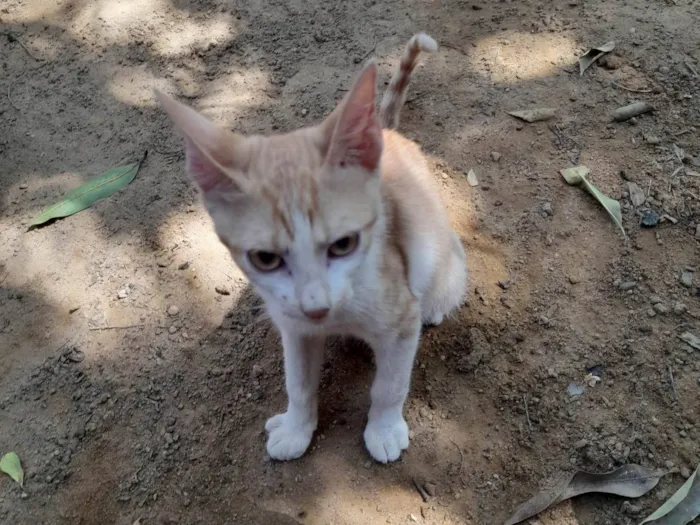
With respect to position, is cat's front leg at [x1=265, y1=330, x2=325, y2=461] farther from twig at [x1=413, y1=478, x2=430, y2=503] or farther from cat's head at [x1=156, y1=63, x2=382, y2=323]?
cat's head at [x1=156, y1=63, x2=382, y2=323]

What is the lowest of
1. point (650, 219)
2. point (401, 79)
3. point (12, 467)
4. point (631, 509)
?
point (12, 467)

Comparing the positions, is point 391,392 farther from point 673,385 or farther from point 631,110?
point 631,110

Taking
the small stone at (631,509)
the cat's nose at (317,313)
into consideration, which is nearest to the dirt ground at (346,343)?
the small stone at (631,509)

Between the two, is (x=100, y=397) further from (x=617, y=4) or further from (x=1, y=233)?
(x=617, y=4)

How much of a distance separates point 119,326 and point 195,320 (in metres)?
0.38

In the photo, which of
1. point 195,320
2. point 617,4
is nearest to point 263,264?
point 195,320

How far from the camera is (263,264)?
1.72 m

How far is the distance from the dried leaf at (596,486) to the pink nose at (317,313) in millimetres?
1112

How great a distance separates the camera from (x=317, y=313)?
1.63 meters

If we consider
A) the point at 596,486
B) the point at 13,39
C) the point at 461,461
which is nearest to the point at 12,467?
the point at 461,461

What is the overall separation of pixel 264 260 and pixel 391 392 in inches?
32.5

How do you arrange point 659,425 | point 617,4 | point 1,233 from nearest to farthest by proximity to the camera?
point 659,425 < point 1,233 < point 617,4

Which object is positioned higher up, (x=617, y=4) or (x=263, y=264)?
(x=263, y=264)

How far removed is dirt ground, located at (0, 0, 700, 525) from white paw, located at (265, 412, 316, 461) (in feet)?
0.20
